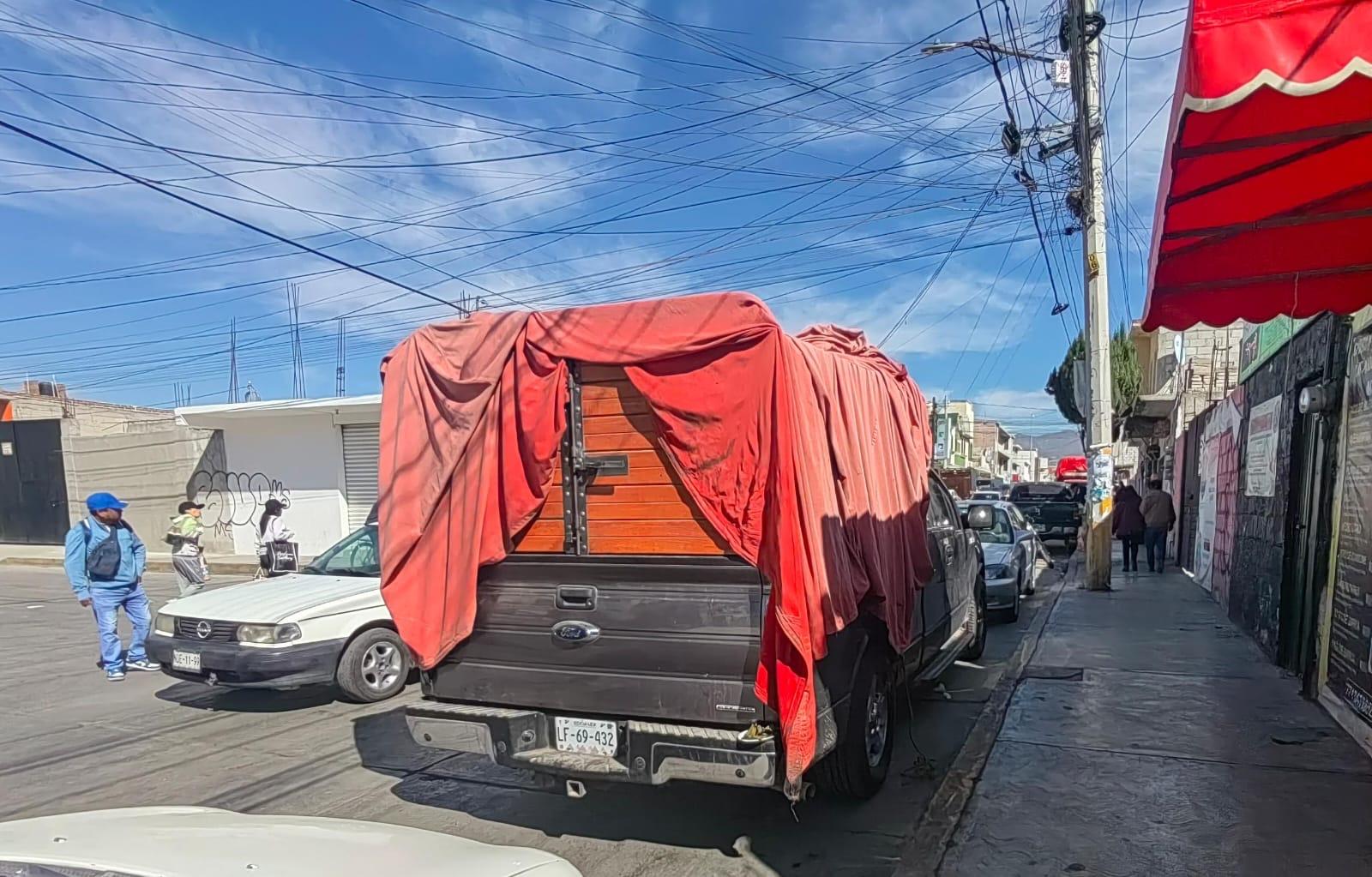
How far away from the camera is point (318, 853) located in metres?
2.30

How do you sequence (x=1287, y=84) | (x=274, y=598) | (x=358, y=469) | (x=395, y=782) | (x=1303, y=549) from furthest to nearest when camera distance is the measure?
(x=358, y=469) → (x=274, y=598) → (x=1303, y=549) → (x=395, y=782) → (x=1287, y=84)

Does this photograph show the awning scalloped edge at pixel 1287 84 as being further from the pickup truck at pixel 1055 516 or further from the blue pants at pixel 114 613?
the pickup truck at pixel 1055 516

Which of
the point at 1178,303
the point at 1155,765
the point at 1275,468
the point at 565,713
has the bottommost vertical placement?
the point at 1155,765

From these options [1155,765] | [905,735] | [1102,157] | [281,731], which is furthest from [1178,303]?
[1102,157]

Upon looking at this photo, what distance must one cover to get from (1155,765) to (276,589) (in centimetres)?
686

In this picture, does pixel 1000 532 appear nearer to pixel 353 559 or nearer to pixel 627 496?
pixel 353 559

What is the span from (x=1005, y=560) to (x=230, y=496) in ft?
63.0

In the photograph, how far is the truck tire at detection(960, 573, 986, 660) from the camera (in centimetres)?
813

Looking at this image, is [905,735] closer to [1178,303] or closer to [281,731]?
[1178,303]

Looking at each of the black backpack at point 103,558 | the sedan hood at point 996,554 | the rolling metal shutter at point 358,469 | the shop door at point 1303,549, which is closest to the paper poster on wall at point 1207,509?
the sedan hood at point 996,554

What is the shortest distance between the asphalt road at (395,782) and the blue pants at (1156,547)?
29.4ft

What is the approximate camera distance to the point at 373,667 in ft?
23.9

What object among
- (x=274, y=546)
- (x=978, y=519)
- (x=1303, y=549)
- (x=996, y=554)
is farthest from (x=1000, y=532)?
(x=274, y=546)

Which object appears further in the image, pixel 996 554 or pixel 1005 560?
→ pixel 996 554
